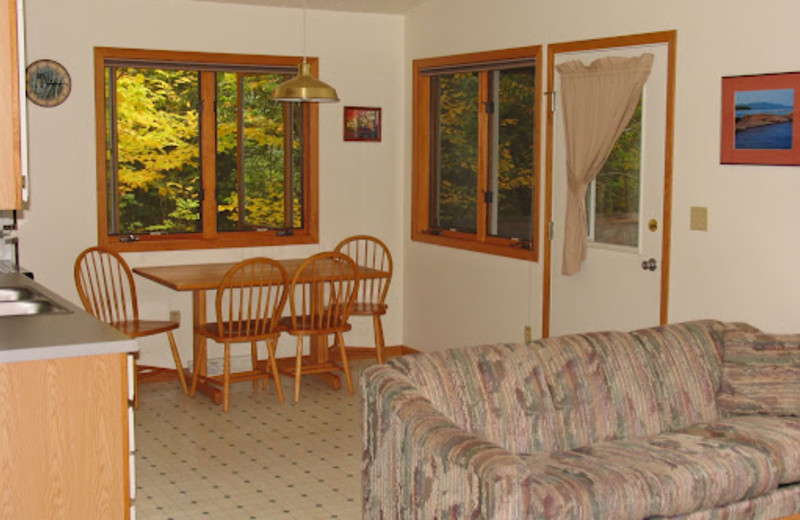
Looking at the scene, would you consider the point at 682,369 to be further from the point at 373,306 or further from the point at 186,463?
the point at 373,306

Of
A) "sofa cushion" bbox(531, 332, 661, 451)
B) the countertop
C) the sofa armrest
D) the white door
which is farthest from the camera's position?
the white door

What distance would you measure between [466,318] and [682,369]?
2643 mm

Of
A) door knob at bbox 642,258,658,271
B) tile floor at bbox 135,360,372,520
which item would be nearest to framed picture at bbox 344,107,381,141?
tile floor at bbox 135,360,372,520

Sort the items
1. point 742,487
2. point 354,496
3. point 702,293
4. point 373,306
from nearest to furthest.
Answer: point 742,487, point 354,496, point 702,293, point 373,306

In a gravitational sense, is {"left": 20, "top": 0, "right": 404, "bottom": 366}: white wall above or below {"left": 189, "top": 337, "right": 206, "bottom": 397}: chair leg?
above

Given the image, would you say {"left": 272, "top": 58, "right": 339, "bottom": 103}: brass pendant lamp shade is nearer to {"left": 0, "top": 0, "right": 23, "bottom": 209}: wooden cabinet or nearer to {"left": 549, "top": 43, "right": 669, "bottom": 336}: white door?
{"left": 549, "top": 43, "right": 669, "bottom": 336}: white door

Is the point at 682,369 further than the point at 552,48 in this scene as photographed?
No

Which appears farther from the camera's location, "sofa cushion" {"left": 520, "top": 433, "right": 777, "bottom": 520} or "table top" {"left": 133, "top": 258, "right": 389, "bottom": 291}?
"table top" {"left": 133, "top": 258, "right": 389, "bottom": 291}

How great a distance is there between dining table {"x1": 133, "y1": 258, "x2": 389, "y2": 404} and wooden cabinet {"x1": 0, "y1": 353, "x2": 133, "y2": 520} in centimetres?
252

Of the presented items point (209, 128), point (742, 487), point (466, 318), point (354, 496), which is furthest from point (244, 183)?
point (742, 487)

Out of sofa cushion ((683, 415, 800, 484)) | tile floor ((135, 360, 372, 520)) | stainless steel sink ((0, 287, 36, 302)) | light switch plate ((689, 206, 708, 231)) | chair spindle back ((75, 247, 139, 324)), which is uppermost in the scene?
light switch plate ((689, 206, 708, 231))

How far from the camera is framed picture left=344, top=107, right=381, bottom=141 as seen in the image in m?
7.01

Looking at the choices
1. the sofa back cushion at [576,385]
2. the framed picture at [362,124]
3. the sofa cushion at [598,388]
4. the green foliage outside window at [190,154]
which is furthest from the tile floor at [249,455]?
the framed picture at [362,124]

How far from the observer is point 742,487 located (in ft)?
11.5
